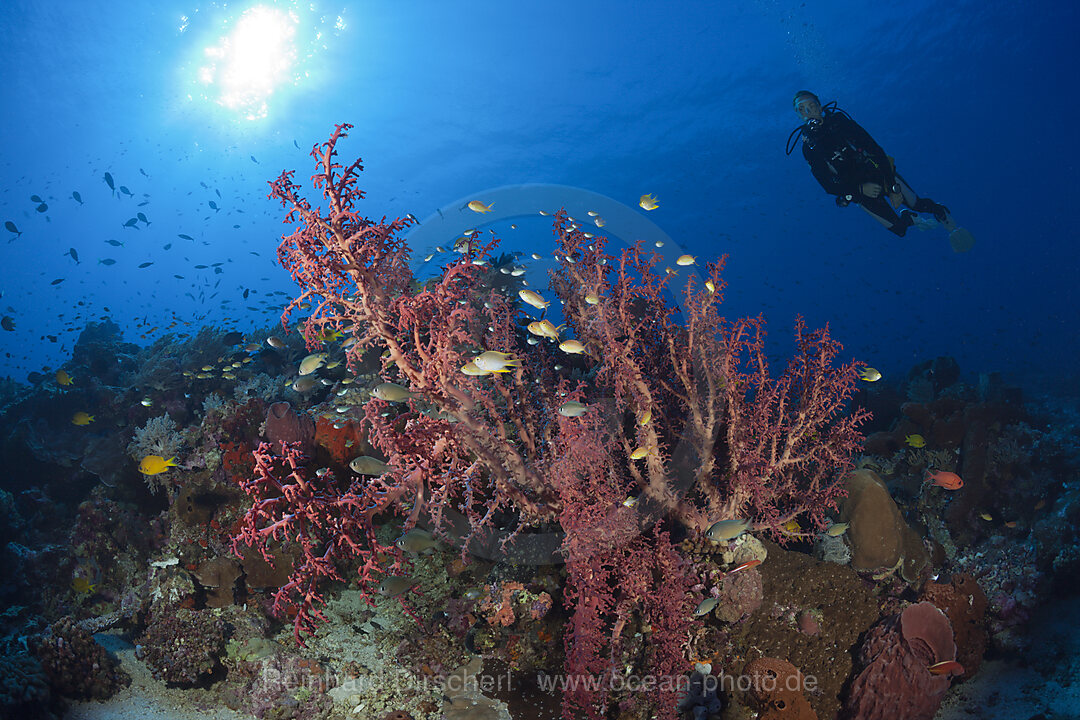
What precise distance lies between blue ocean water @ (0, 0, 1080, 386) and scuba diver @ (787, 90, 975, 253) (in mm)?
7887

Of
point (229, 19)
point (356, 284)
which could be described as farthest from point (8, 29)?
point (356, 284)

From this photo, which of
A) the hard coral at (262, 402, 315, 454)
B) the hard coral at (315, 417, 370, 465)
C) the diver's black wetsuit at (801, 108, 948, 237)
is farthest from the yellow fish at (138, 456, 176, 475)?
the diver's black wetsuit at (801, 108, 948, 237)

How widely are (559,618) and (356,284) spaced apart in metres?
3.87

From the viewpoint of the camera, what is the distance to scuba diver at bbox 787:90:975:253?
1055 centimetres

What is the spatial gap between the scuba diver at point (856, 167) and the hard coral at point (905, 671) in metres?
9.74

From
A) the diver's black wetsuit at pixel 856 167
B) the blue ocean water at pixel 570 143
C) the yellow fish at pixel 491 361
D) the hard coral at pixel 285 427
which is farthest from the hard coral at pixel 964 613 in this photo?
the diver's black wetsuit at pixel 856 167

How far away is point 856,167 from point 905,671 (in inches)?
429

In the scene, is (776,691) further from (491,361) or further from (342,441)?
(342,441)

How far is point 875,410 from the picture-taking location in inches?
493

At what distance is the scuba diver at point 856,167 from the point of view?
34.6 feet

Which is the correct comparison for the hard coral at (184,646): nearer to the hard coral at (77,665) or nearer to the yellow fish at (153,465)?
the hard coral at (77,665)

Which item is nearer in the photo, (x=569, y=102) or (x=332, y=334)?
(x=332, y=334)

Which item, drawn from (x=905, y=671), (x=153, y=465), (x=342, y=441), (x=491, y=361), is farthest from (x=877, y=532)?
(x=153, y=465)

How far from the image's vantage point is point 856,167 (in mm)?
10656
